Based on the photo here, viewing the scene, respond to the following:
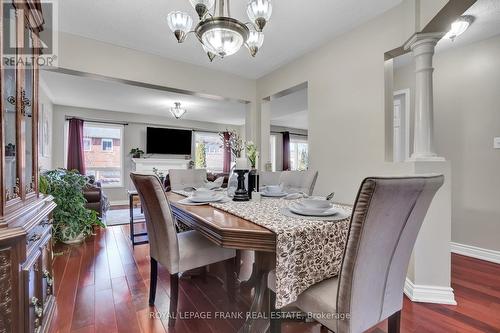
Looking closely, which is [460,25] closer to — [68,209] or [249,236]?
[249,236]

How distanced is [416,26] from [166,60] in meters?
2.74

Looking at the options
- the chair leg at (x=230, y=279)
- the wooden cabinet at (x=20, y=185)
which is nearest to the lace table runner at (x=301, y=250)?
the chair leg at (x=230, y=279)

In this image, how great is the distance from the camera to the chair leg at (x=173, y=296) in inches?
56.0

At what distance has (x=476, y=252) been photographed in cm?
255

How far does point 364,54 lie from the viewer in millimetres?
2324

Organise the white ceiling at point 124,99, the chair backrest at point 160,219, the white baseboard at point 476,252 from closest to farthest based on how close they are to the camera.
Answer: the chair backrest at point 160,219
the white baseboard at point 476,252
the white ceiling at point 124,99

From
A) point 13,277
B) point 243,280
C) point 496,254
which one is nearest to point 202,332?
point 243,280

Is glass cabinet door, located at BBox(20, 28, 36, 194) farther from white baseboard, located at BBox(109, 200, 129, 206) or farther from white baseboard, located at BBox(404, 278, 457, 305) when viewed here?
white baseboard, located at BBox(109, 200, 129, 206)

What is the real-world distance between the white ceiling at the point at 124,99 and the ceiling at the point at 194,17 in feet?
5.08

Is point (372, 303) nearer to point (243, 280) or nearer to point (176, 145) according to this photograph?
point (243, 280)

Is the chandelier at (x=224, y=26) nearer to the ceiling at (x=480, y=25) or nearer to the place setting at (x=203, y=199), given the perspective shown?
the place setting at (x=203, y=199)

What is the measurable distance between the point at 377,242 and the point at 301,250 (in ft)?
0.95

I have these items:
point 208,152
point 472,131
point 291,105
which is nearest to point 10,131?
point 472,131

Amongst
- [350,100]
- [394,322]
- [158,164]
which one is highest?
[350,100]
